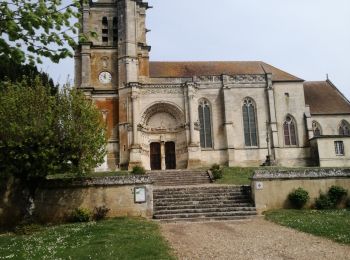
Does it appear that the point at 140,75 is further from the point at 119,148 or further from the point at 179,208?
the point at 179,208

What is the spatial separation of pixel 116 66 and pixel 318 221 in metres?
26.9

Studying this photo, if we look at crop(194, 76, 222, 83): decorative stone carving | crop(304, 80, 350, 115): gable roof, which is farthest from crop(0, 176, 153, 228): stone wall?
crop(304, 80, 350, 115): gable roof

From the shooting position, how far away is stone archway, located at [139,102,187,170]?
114 ft

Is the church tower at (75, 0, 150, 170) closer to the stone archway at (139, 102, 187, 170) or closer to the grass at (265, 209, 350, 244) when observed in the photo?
the stone archway at (139, 102, 187, 170)

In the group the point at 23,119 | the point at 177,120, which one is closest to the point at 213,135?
the point at 177,120

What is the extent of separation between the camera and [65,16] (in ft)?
24.1

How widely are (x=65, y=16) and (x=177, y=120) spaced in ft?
91.6

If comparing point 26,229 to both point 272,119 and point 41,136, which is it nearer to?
point 41,136

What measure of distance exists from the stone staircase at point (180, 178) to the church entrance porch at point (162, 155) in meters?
6.47

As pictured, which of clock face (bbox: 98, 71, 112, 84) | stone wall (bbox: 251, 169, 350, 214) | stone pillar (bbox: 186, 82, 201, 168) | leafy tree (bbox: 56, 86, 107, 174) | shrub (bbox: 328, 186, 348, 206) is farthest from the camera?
clock face (bbox: 98, 71, 112, 84)

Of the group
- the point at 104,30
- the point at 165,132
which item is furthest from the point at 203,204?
the point at 104,30

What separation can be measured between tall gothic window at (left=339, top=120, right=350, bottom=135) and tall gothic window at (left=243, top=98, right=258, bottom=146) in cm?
914

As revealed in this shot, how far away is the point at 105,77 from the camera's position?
36.0m

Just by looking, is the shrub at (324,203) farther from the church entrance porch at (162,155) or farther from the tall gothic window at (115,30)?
the tall gothic window at (115,30)
